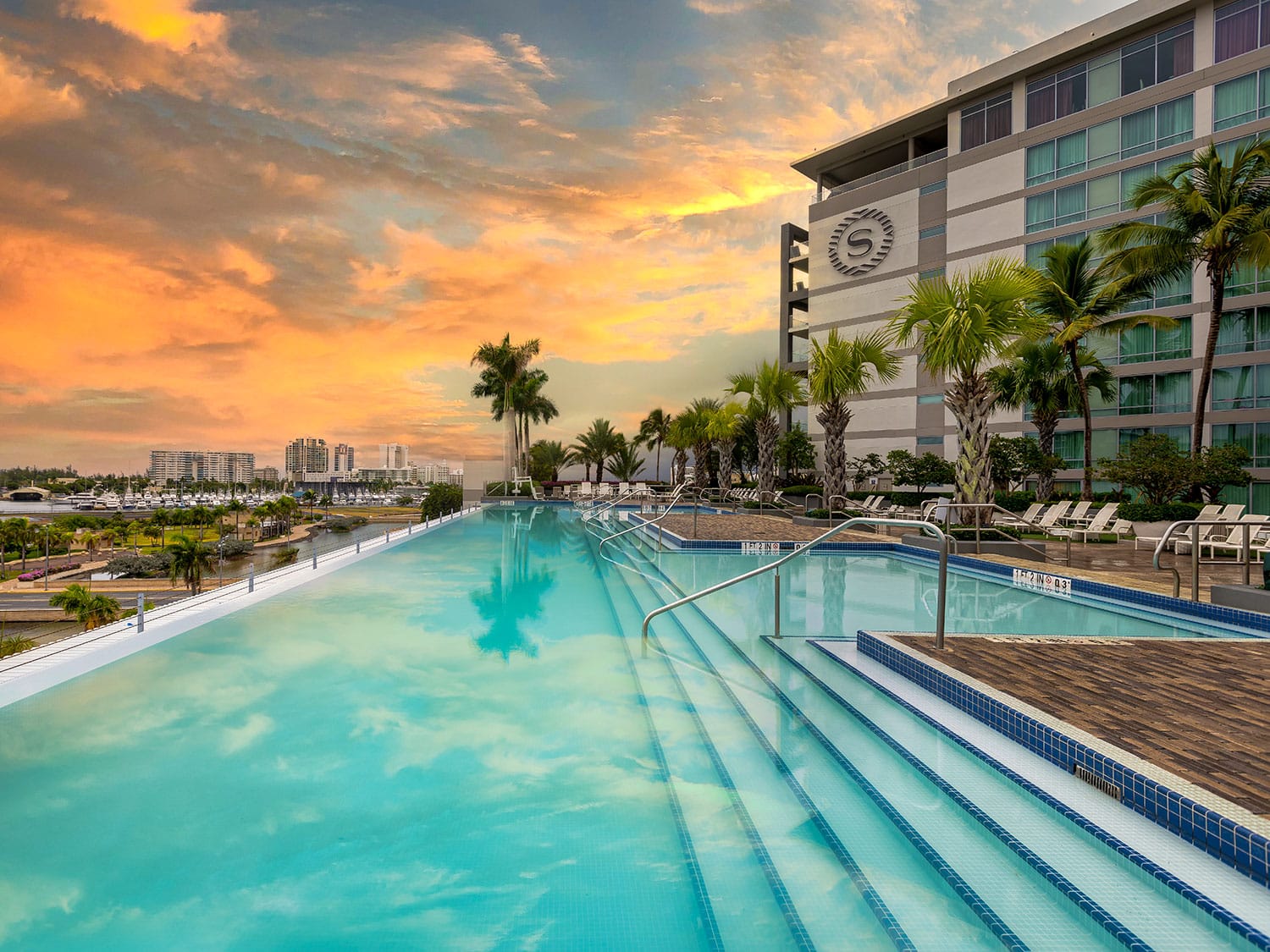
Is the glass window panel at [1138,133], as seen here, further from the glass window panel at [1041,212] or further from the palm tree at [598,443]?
the palm tree at [598,443]

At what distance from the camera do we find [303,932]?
2.27 meters

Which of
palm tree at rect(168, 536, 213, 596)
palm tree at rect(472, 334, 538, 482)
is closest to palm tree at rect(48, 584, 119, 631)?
palm tree at rect(168, 536, 213, 596)

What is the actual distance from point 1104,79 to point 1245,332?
10868 millimetres

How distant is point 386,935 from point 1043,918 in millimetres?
2231

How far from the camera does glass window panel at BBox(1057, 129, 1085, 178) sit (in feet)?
80.3

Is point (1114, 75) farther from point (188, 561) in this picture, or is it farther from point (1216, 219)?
point (188, 561)

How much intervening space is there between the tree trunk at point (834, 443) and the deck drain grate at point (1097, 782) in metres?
15.5

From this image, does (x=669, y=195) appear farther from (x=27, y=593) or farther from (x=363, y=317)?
(x=27, y=593)

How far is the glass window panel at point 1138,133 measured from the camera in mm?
22781

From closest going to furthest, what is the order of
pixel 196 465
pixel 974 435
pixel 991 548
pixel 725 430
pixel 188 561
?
pixel 991 548, pixel 974 435, pixel 725 430, pixel 188 561, pixel 196 465

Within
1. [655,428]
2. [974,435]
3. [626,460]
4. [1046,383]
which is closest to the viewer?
[974,435]

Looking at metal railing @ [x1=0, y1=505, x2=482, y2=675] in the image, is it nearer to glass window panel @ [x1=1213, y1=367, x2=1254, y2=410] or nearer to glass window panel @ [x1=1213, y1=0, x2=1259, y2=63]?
glass window panel @ [x1=1213, y1=367, x2=1254, y2=410]

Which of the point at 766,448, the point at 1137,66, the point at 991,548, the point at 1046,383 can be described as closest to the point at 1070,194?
the point at 1137,66

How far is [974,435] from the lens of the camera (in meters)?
12.1
